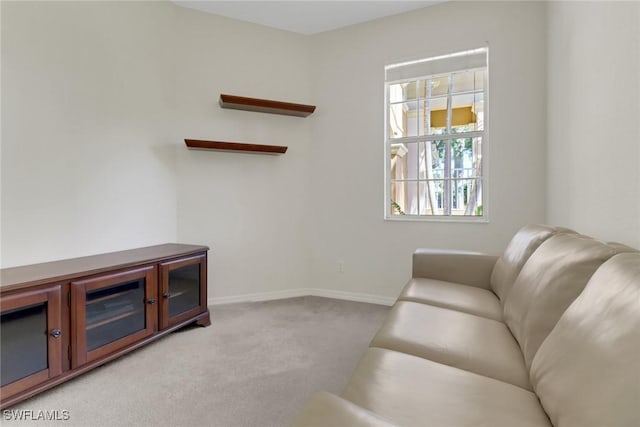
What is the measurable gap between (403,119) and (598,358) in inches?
110

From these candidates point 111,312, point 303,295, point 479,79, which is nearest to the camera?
point 111,312

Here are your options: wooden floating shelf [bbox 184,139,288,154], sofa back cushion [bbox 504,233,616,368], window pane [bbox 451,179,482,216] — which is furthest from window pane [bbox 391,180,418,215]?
sofa back cushion [bbox 504,233,616,368]

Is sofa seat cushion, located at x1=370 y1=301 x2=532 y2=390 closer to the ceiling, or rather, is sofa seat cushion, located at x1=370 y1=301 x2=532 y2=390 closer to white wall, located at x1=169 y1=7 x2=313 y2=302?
white wall, located at x1=169 y1=7 x2=313 y2=302

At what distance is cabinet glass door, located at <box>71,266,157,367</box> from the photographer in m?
1.70

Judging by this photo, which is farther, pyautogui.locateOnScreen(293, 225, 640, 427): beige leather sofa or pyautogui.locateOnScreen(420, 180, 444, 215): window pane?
pyautogui.locateOnScreen(420, 180, 444, 215): window pane

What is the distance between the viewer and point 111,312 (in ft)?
6.24

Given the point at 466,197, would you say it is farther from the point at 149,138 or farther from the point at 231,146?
the point at 149,138

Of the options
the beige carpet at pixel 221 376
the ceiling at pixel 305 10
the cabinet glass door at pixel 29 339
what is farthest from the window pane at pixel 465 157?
the cabinet glass door at pixel 29 339

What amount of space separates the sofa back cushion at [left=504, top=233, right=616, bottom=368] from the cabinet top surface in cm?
208

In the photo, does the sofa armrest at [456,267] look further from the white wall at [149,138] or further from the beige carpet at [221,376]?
the white wall at [149,138]

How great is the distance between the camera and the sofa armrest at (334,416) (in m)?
0.62

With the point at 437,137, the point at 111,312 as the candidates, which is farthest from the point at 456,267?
the point at 111,312

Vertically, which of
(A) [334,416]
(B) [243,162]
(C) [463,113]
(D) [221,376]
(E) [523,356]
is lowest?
(D) [221,376]

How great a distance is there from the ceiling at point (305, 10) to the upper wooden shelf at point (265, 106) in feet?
2.57
